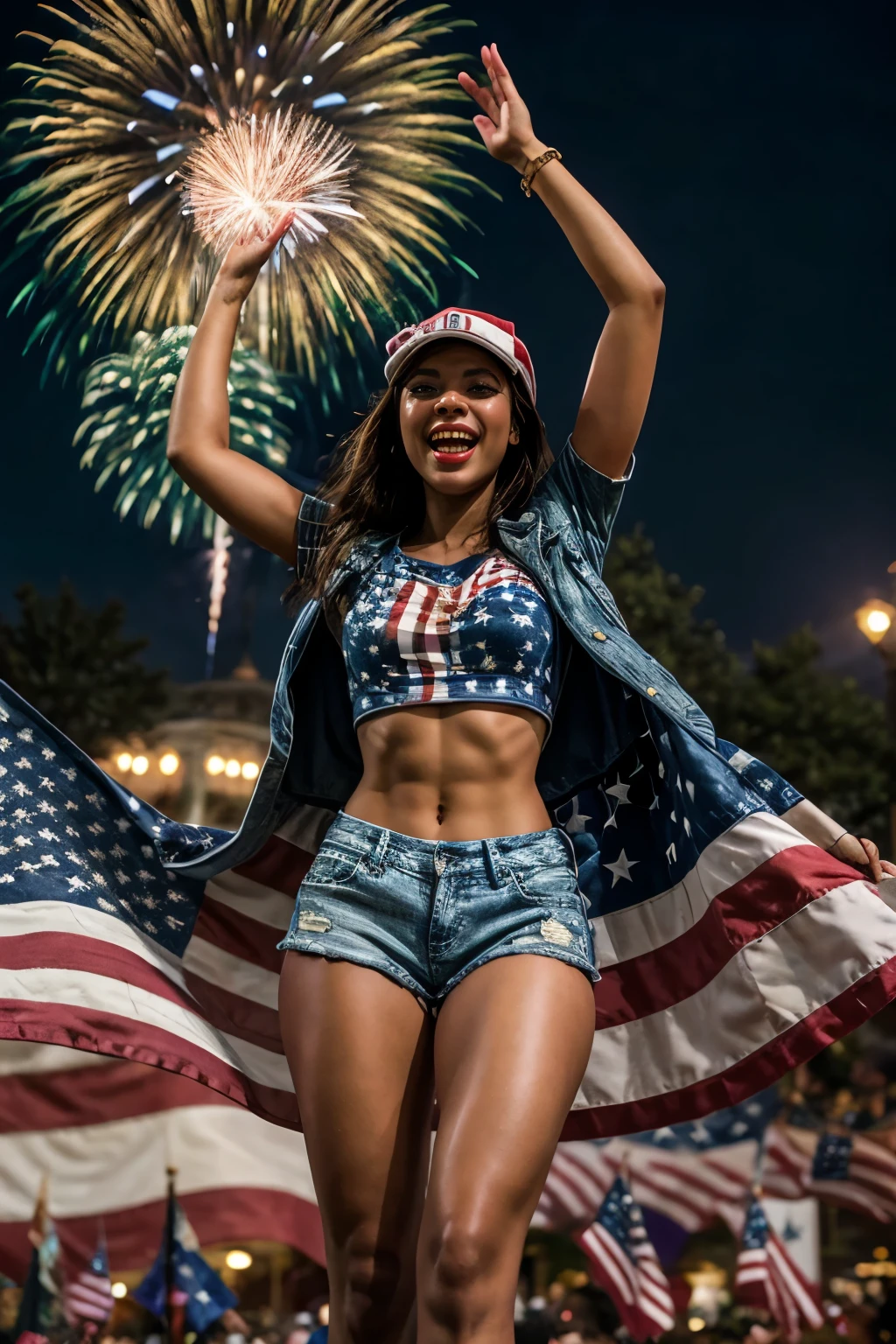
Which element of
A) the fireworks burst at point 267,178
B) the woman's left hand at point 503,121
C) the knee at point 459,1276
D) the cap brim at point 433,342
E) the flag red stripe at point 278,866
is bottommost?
the knee at point 459,1276

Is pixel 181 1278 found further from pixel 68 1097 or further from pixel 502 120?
pixel 502 120

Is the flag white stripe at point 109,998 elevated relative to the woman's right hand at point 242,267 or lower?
lower

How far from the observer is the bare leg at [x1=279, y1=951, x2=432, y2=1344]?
2.74 metres

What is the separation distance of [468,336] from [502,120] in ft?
2.14

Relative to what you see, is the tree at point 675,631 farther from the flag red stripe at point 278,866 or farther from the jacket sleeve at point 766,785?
the jacket sleeve at point 766,785

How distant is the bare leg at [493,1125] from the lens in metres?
2.42

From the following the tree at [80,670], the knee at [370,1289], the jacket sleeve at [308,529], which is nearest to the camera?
the knee at [370,1289]

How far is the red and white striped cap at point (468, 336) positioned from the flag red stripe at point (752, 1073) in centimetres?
167

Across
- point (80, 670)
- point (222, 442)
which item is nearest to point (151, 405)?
point (222, 442)

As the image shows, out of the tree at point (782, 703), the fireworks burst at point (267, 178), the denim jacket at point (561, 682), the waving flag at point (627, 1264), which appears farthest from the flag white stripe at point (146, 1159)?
the tree at point (782, 703)

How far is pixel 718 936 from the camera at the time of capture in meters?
3.36

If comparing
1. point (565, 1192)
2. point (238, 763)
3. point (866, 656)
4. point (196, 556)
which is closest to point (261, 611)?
point (196, 556)

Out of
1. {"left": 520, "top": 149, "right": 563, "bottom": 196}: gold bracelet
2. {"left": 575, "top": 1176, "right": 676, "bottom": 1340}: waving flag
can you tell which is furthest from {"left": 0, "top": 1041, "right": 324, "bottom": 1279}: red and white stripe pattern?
{"left": 520, "top": 149, "right": 563, "bottom": 196}: gold bracelet

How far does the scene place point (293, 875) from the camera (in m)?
3.77
